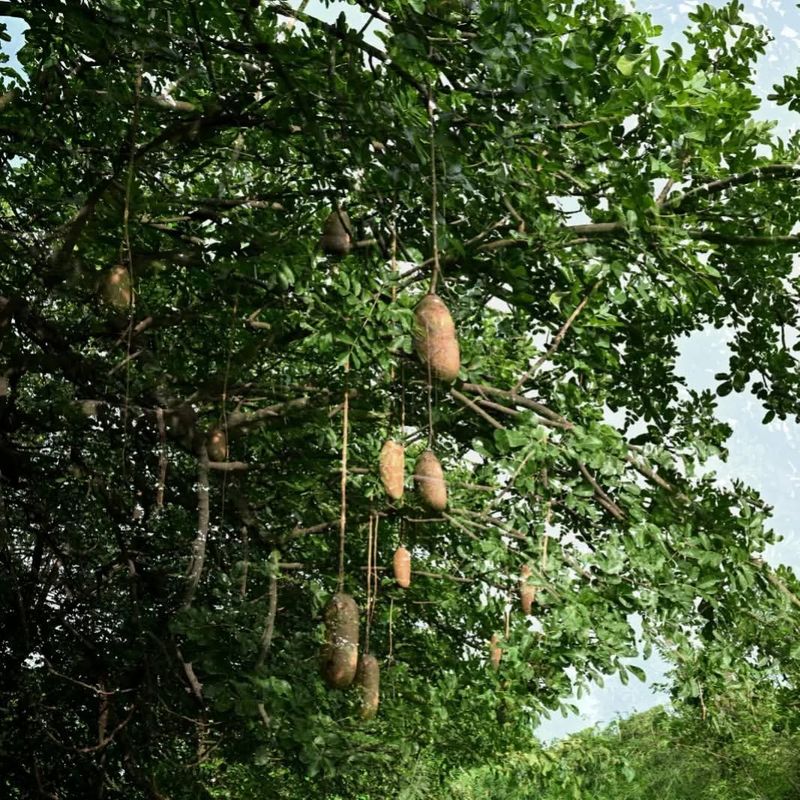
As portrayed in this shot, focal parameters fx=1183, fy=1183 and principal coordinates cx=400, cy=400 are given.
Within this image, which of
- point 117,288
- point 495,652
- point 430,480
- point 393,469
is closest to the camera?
point 430,480

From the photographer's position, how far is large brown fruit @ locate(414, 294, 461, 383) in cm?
182

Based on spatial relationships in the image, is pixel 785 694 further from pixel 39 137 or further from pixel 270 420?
pixel 39 137

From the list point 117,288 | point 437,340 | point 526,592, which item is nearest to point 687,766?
point 526,592

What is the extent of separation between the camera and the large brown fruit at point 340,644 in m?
2.19

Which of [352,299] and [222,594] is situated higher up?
[352,299]

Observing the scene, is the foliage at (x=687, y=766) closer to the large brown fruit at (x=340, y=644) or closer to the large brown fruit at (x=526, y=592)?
the large brown fruit at (x=526, y=592)

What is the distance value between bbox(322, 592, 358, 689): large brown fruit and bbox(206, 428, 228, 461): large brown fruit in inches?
63.1

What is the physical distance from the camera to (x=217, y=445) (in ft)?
12.5

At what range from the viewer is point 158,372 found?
12.6ft

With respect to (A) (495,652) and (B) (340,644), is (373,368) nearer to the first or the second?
(A) (495,652)

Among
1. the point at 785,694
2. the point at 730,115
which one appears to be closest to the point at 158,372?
the point at 730,115

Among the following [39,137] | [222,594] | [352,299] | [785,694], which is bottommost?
[785,694]

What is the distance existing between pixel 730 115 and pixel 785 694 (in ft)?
6.08

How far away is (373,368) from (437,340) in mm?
2335
